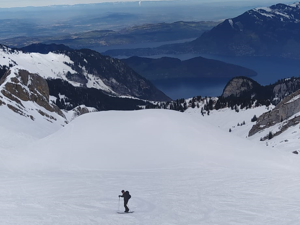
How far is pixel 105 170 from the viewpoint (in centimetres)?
2506

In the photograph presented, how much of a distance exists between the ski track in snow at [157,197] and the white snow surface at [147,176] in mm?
42

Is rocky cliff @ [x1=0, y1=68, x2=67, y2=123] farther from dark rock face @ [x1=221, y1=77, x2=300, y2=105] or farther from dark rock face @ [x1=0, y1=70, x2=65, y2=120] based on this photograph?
dark rock face @ [x1=221, y1=77, x2=300, y2=105]

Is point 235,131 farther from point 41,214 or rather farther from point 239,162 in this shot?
point 41,214

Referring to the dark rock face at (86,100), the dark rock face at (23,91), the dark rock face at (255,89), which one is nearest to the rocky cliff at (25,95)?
the dark rock face at (23,91)

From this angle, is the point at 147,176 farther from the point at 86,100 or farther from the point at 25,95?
the point at 86,100

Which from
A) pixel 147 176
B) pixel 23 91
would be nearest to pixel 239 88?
pixel 23 91

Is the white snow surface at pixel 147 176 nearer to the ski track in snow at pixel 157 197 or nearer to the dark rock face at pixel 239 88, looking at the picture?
the ski track in snow at pixel 157 197

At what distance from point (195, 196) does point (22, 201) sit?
326 inches

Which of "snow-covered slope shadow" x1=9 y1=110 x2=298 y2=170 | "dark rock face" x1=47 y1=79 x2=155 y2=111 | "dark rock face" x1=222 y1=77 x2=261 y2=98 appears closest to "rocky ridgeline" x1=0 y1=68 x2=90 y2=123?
"snow-covered slope shadow" x1=9 y1=110 x2=298 y2=170

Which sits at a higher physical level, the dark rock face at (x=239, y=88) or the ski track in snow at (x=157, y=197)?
the ski track in snow at (x=157, y=197)

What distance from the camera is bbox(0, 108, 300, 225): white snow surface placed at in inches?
571

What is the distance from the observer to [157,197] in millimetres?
17609

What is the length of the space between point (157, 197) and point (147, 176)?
5.05 metres

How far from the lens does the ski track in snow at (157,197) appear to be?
13.9 metres
